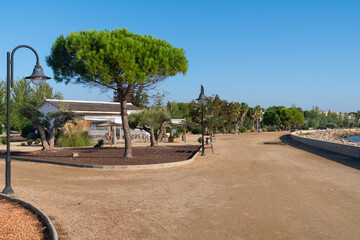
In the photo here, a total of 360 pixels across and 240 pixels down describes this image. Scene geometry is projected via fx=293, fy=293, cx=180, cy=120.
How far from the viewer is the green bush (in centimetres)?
2722

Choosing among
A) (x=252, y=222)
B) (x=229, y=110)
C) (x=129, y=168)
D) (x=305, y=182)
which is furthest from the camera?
(x=229, y=110)

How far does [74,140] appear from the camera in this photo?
2730cm

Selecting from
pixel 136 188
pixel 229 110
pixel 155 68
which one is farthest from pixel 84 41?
pixel 229 110

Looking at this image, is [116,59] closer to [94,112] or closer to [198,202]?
[198,202]

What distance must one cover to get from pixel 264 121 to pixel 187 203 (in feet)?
306

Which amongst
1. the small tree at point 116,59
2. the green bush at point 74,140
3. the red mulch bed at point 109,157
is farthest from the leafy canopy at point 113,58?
the green bush at point 74,140

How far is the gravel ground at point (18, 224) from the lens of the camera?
5316 mm

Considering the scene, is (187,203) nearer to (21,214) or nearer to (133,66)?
(21,214)

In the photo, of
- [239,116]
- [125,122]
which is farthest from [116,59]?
[239,116]

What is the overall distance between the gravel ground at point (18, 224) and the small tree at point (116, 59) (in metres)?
8.75

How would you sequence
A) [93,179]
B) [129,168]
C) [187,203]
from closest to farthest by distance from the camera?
[187,203], [93,179], [129,168]

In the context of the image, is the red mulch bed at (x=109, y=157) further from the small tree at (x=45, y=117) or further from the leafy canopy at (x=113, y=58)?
the leafy canopy at (x=113, y=58)

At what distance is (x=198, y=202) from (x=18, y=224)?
4185 mm

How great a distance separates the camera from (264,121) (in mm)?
96750
